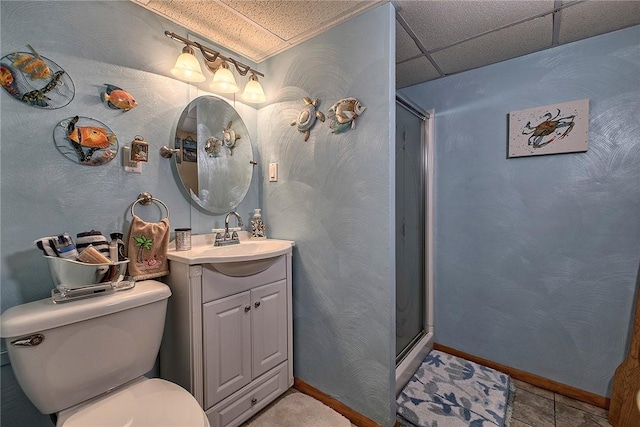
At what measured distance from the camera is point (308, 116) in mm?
1566

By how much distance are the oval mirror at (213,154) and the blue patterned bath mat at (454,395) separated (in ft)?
5.37

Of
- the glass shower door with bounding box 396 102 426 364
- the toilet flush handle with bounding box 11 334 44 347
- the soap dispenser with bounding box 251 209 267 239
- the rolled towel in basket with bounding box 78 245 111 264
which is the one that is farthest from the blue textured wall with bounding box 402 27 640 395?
the toilet flush handle with bounding box 11 334 44 347

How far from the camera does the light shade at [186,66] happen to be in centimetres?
137

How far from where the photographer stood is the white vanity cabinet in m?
1.21

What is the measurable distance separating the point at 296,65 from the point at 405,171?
1.00 m

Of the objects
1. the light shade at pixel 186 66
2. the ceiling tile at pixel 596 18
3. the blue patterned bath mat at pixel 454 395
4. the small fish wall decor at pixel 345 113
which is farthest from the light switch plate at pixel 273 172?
the ceiling tile at pixel 596 18

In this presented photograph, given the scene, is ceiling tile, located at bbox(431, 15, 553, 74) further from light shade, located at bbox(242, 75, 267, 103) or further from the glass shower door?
light shade, located at bbox(242, 75, 267, 103)

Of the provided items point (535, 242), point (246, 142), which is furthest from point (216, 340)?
point (535, 242)

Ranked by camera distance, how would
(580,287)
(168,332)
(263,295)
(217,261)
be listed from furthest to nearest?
(580,287) < (263,295) < (168,332) < (217,261)

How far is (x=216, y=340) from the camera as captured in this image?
1257 millimetres

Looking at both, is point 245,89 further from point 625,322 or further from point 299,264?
point 625,322

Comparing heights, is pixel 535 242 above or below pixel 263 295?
above

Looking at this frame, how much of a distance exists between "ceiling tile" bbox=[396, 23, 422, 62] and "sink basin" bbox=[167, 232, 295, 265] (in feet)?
4.56

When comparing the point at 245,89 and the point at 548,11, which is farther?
the point at 245,89
